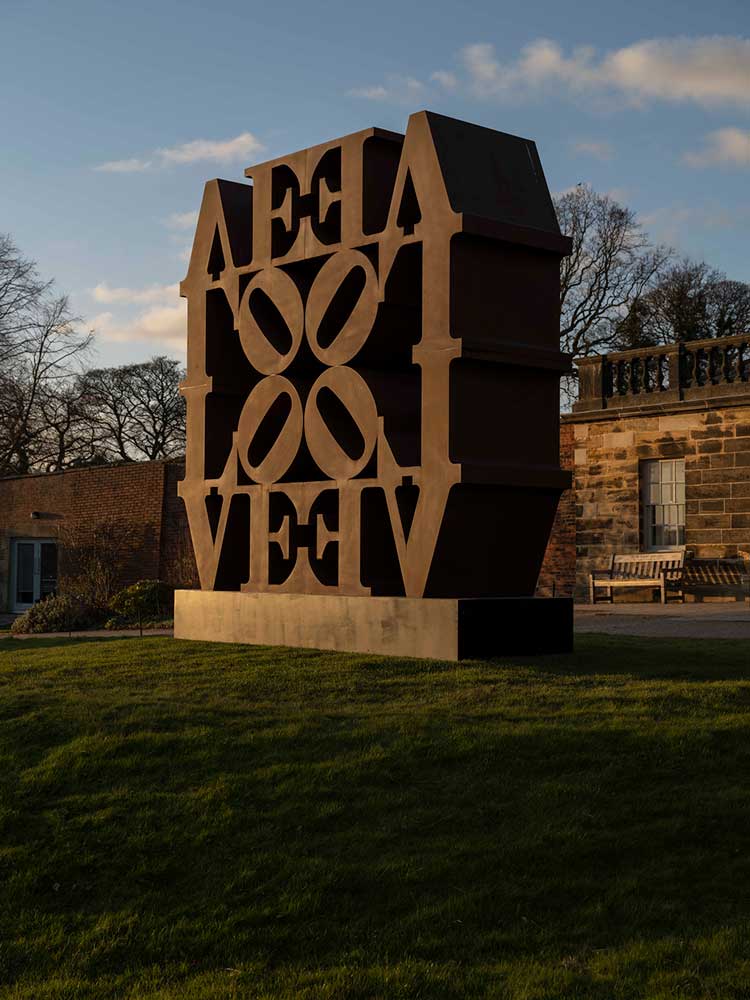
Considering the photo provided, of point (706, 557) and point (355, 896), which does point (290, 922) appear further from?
point (706, 557)

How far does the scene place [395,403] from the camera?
10672 mm

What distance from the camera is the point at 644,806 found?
6438mm

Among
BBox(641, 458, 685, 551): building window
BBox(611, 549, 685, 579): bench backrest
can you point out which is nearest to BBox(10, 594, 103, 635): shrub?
BBox(611, 549, 685, 579): bench backrest

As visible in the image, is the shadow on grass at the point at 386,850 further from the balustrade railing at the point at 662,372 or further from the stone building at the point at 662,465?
the balustrade railing at the point at 662,372

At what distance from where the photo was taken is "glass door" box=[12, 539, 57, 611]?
3053 cm

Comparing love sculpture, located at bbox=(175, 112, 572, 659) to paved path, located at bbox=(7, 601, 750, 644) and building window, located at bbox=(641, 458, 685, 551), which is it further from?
building window, located at bbox=(641, 458, 685, 551)

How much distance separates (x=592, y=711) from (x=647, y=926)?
2534 mm

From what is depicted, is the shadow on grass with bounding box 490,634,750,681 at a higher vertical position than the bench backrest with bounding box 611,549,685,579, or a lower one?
lower

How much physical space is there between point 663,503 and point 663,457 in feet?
2.49

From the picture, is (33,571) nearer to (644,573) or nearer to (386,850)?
(644,573)

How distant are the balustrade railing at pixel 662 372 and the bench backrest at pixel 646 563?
253 centimetres

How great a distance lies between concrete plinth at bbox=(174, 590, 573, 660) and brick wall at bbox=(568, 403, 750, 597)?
1054 centimetres

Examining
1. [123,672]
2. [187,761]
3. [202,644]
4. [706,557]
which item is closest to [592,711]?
[187,761]

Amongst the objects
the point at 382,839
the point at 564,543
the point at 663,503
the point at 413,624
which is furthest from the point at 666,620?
the point at 382,839
